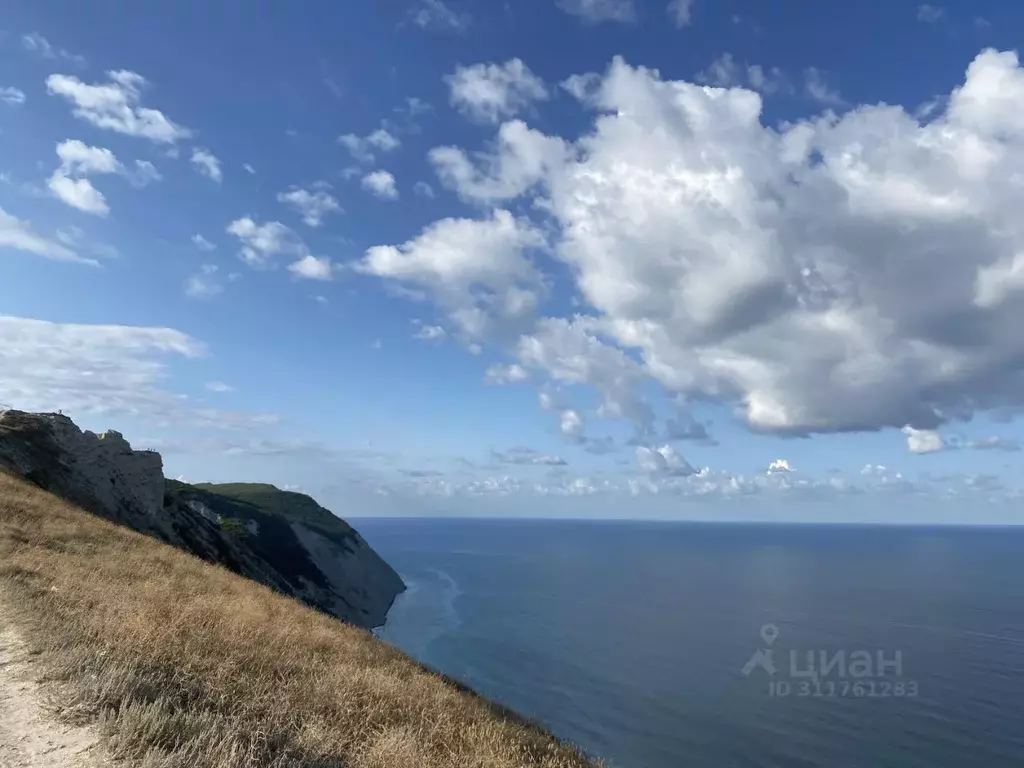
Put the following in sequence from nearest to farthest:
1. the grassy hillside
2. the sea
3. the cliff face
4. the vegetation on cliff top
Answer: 1. the cliff face
2. the sea
3. the vegetation on cliff top
4. the grassy hillside

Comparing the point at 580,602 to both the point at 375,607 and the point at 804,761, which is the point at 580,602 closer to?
the point at 375,607

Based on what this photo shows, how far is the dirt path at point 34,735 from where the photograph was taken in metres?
7.17

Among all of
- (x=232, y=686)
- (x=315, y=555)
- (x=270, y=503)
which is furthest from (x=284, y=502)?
(x=232, y=686)

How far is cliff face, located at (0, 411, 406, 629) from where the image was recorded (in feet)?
132

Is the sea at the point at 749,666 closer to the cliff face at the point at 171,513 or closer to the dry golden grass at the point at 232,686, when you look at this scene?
the cliff face at the point at 171,513

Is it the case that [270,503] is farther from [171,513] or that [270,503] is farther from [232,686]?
[232,686]

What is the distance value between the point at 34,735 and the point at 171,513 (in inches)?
2143

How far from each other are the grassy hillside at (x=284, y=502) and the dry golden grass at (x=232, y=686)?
408ft

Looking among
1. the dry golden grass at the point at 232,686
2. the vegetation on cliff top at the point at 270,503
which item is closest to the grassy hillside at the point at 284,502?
the vegetation on cliff top at the point at 270,503

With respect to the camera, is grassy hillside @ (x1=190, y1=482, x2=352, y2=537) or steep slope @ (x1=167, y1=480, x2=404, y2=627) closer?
steep slope @ (x1=167, y1=480, x2=404, y2=627)

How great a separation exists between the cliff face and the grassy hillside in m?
17.7

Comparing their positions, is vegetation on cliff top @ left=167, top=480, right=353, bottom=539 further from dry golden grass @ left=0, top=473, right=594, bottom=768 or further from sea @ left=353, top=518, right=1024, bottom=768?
dry golden grass @ left=0, top=473, right=594, bottom=768

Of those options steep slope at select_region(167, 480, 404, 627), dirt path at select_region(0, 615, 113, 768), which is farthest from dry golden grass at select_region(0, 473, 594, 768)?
steep slope at select_region(167, 480, 404, 627)

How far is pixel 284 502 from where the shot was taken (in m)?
160
